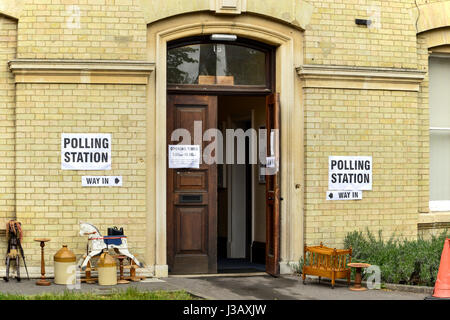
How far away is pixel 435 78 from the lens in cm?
1301

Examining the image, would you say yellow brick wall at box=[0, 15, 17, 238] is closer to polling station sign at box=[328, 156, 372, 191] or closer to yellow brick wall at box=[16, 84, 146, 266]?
yellow brick wall at box=[16, 84, 146, 266]

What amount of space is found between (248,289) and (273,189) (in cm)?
190

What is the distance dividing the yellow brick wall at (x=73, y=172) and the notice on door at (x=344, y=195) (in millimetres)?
2951

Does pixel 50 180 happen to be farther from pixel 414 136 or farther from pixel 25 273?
pixel 414 136

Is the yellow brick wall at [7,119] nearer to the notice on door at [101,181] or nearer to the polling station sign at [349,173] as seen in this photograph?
the notice on door at [101,181]

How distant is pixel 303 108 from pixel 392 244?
2.49 metres

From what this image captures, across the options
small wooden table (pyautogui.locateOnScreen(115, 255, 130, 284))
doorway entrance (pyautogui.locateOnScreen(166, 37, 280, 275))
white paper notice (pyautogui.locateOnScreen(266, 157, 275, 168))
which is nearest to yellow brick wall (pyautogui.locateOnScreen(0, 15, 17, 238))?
small wooden table (pyautogui.locateOnScreen(115, 255, 130, 284))

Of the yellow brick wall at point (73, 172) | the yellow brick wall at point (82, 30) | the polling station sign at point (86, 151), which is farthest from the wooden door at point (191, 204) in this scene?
the yellow brick wall at point (82, 30)

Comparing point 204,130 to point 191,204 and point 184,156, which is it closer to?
point 184,156

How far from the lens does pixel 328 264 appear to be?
34.1 feet

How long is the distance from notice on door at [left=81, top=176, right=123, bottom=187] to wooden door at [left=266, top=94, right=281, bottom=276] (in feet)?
7.78

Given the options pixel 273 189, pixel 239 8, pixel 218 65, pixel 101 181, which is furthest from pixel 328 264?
pixel 239 8

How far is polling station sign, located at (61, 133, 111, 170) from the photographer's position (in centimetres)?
1080

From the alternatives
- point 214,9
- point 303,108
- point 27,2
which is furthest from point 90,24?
point 303,108
